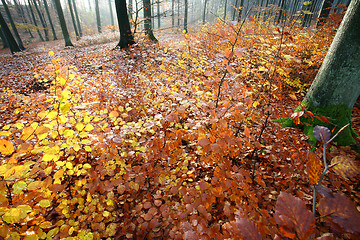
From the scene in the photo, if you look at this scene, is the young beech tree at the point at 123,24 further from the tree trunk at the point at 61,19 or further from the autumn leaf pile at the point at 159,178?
the tree trunk at the point at 61,19

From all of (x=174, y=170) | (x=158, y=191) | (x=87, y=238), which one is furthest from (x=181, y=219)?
(x=87, y=238)

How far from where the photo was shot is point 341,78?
2637 millimetres

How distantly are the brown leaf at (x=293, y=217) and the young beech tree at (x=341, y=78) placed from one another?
2548mm

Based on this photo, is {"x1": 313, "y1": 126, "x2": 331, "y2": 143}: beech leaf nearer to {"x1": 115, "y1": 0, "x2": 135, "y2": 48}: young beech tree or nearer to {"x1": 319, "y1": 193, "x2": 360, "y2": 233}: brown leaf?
{"x1": 319, "y1": 193, "x2": 360, "y2": 233}: brown leaf

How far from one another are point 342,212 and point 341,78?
3.05m

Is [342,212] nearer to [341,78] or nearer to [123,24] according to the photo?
[341,78]

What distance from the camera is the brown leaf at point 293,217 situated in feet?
2.09

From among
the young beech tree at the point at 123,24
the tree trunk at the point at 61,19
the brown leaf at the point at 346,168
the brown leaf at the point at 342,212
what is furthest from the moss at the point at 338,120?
the tree trunk at the point at 61,19

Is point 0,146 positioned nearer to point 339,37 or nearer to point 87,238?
point 87,238

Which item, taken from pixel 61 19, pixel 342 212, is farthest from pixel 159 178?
pixel 61 19

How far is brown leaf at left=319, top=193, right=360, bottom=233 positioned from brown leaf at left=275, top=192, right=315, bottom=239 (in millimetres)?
65

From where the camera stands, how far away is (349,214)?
2.18 ft

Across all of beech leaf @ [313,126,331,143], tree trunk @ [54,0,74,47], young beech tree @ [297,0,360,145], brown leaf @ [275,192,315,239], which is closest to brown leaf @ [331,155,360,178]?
beech leaf @ [313,126,331,143]

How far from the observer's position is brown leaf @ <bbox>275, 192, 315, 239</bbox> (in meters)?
0.64
